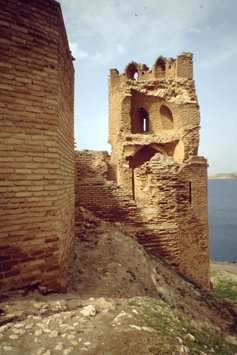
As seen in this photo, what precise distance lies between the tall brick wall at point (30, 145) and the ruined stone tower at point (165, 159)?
15.2 feet

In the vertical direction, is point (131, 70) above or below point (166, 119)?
above

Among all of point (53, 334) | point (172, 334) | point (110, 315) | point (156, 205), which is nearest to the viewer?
point (53, 334)

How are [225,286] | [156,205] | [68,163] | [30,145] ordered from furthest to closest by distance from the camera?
1. [225,286]
2. [156,205]
3. [68,163]
4. [30,145]

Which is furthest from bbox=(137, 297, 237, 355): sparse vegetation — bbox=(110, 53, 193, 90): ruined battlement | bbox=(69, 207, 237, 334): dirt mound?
bbox=(110, 53, 193, 90): ruined battlement

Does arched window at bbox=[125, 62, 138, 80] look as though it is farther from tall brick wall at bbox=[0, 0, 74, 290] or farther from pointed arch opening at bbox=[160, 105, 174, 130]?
tall brick wall at bbox=[0, 0, 74, 290]

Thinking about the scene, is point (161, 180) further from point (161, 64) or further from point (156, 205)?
point (161, 64)

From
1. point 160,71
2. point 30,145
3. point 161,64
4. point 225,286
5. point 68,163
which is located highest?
point 161,64

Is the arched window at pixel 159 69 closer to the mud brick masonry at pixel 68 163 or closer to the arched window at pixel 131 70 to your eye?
the mud brick masonry at pixel 68 163

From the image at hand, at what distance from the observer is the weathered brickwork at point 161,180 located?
780cm

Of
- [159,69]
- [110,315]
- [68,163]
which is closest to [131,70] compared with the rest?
[159,69]

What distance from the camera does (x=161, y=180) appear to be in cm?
827

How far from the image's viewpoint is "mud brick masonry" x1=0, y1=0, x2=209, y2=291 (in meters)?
3.22

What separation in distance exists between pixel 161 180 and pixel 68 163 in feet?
14.3

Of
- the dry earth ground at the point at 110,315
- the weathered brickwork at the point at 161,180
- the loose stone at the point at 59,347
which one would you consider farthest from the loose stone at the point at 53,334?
the weathered brickwork at the point at 161,180
